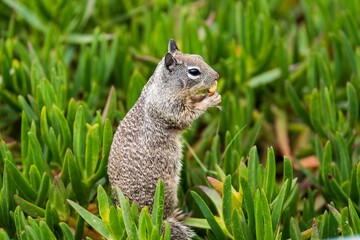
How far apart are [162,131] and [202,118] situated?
1.01m

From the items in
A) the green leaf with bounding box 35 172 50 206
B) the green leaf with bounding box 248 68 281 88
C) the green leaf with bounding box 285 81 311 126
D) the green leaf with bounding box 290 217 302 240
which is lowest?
the green leaf with bounding box 290 217 302 240

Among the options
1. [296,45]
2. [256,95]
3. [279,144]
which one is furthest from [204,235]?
[296,45]

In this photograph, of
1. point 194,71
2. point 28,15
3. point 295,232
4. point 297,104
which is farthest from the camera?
point 28,15

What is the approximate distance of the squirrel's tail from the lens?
2.50 m

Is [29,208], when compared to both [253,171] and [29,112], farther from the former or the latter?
[253,171]

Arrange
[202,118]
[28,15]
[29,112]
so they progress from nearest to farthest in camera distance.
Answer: [29,112]
[202,118]
[28,15]

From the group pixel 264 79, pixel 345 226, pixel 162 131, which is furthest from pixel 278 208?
pixel 264 79

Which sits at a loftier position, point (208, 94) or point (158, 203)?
point (208, 94)

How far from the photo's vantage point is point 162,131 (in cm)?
255

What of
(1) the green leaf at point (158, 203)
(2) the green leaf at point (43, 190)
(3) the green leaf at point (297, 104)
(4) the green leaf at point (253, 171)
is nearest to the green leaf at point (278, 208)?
(4) the green leaf at point (253, 171)


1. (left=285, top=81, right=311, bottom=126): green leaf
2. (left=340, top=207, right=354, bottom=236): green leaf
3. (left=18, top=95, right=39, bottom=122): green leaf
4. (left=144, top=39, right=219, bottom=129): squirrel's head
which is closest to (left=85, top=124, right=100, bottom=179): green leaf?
(left=144, top=39, right=219, bottom=129): squirrel's head

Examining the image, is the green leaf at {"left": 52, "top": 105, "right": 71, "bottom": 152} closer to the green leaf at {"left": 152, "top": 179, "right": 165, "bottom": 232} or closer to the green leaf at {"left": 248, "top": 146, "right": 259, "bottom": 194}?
the green leaf at {"left": 152, "top": 179, "right": 165, "bottom": 232}

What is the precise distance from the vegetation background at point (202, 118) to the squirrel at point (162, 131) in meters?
0.12

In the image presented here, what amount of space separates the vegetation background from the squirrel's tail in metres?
0.06
